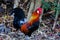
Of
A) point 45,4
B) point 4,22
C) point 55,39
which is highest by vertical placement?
point 45,4

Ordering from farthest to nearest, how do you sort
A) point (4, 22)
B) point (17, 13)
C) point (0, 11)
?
point (0, 11), point (4, 22), point (17, 13)

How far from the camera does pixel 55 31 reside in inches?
269

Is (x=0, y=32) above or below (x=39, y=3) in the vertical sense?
below

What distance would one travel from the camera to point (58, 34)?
6672 mm

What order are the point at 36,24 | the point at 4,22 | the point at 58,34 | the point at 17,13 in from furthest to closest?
1. the point at 4,22
2. the point at 58,34
3. the point at 17,13
4. the point at 36,24

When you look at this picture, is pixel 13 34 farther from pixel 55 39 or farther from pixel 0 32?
pixel 55 39

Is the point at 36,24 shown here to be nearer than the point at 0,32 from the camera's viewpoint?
Yes

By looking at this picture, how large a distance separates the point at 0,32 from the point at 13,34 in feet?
1.21

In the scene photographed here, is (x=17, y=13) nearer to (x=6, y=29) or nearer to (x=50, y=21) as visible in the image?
(x=6, y=29)

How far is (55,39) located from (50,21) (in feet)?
3.82

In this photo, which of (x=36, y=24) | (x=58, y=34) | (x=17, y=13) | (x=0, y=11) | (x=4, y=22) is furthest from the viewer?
(x=0, y=11)

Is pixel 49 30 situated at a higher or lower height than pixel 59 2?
lower

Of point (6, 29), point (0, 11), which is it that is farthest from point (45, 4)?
point (0, 11)

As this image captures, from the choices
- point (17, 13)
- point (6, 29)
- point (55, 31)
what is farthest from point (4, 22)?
point (55, 31)
